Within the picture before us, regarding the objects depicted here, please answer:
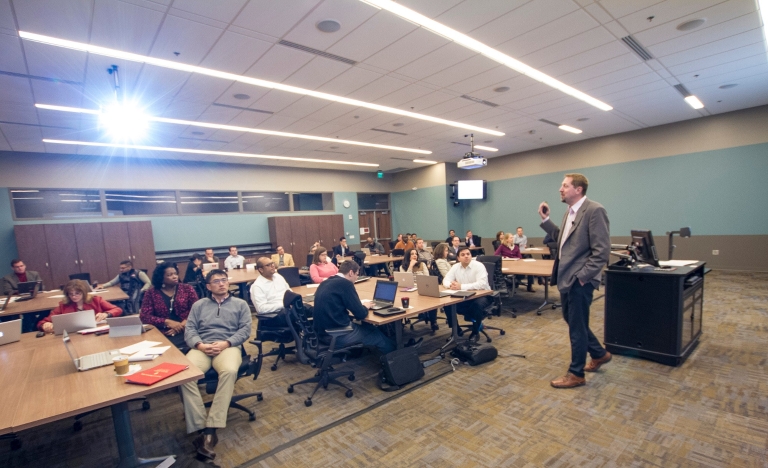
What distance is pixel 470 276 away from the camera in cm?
450

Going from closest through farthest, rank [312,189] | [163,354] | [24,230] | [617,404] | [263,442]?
[163,354]
[263,442]
[617,404]
[24,230]
[312,189]

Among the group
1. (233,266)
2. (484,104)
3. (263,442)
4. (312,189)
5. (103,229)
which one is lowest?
(263,442)

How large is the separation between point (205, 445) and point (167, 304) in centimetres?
176

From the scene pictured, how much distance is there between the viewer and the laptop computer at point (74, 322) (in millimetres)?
3328

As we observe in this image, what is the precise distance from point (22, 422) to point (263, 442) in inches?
59.9

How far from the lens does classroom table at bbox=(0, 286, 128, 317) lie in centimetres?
477

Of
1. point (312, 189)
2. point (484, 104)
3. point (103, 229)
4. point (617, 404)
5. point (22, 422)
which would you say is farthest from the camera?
point (312, 189)

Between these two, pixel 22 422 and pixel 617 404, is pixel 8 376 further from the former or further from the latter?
pixel 617 404

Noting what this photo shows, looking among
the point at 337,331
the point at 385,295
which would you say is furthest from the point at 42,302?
the point at 385,295

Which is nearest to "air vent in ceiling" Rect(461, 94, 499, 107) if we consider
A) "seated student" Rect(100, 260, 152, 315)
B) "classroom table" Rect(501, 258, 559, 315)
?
"classroom table" Rect(501, 258, 559, 315)

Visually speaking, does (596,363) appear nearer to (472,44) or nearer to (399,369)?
(399,369)

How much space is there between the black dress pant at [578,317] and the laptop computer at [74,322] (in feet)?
15.1

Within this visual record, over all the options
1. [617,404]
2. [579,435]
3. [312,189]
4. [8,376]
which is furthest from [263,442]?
[312,189]

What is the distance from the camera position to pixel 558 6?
10.9 ft
